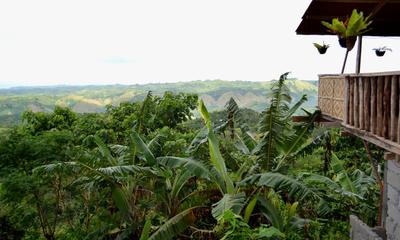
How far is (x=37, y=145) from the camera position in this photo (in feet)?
A: 26.1

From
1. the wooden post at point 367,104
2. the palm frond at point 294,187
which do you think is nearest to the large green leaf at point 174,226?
the palm frond at point 294,187

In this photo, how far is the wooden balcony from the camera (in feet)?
13.9

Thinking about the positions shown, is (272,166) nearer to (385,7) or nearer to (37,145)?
(385,7)

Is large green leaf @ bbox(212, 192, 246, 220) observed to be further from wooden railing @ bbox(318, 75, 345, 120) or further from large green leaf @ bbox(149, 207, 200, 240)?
wooden railing @ bbox(318, 75, 345, 120)

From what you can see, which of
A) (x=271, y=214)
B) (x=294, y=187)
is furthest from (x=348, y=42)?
(x=271, y=214)

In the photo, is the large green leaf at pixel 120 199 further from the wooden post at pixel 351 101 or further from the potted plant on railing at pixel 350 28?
the potted plant on railing at pixel 350 28

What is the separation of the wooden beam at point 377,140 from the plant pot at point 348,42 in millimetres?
1378

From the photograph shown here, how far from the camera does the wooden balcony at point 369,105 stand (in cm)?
425

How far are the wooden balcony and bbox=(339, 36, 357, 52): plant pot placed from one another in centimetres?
52

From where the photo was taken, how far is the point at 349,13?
663 centimetres

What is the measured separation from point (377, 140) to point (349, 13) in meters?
2.94

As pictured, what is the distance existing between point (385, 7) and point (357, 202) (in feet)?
13.7

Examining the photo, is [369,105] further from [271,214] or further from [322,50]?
[271,214]

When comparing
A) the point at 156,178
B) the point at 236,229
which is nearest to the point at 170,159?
the point at 156,178
